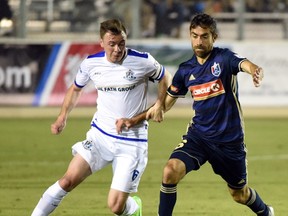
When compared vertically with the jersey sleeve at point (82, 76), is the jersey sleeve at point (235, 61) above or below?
above

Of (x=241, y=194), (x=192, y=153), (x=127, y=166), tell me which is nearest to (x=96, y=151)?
(x=127, y=166)

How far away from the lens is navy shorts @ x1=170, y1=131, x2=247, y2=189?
7.80 meters

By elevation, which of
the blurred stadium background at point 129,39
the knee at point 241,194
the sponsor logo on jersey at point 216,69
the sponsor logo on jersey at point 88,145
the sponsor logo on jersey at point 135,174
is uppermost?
the sponsor logo on jersey at point 216,69

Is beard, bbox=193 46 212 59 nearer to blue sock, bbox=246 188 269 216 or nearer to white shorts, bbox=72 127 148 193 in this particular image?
white shorts, bbox=72 127 148 193

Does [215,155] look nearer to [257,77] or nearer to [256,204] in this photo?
[256,204]

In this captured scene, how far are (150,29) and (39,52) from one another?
2.92m

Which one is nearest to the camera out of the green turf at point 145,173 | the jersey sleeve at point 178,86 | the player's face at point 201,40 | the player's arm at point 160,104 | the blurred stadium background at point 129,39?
the player's face at point 201,40

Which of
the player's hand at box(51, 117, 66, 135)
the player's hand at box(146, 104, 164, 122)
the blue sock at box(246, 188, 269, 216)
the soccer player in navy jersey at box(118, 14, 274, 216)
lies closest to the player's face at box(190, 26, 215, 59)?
the soccer player in navy jersey at box(118, 14, 274, 216)

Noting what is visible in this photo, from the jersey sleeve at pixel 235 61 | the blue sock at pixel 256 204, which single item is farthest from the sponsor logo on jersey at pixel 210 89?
the blue sock at pixel 256 204

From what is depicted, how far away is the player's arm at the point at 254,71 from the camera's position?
696 cm

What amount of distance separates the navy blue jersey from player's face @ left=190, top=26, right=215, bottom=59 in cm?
15

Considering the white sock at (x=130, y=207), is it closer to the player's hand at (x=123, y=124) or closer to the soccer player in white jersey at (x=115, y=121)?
the soccer player in white jersey at (x=115, y=121)

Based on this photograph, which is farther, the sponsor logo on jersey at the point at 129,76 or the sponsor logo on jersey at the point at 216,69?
the sponsor logo on jersey at the point at 129,76

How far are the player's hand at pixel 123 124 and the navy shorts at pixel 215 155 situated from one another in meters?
0.51
